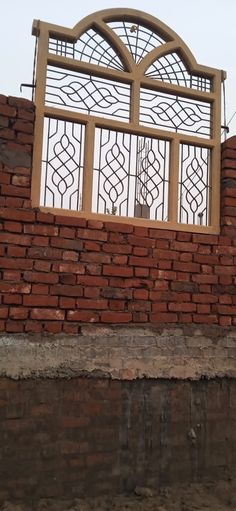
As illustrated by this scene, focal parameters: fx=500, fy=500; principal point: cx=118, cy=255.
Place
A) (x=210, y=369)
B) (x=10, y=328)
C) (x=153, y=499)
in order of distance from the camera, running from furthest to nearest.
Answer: (x=210, y=369) < (x=153, y=499) < (x=10, y=328)

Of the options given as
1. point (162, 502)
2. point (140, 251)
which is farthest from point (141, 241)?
point (162, 502)

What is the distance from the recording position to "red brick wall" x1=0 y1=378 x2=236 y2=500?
3404 millimetres

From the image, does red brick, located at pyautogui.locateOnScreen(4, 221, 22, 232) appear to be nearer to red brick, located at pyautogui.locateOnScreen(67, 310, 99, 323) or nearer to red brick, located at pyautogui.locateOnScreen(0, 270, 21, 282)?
red brick, located at pyautogui.locateOnScreen(0, 270, 21, 282)

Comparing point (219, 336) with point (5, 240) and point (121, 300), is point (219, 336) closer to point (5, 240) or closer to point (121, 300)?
point (121, 300)

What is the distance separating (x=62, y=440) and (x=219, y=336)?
1480 mm

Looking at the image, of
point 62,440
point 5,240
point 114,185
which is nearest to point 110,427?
point 62,440

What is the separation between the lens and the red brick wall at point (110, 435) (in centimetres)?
340

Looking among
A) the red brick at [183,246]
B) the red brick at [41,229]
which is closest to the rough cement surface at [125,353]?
the red brick at [183,246]

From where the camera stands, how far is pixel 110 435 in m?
3.65

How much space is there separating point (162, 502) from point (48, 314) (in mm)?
1605

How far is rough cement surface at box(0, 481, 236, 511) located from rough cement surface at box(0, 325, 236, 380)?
837 millimetres

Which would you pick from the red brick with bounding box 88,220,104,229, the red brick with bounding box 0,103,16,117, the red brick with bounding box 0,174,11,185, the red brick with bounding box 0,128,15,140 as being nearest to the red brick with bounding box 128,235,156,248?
the red brick with bounding box 88,220,104,229

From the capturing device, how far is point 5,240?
3.48 meters

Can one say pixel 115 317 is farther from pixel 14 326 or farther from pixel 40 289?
pixel 14 326
